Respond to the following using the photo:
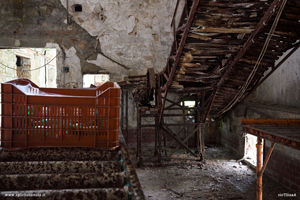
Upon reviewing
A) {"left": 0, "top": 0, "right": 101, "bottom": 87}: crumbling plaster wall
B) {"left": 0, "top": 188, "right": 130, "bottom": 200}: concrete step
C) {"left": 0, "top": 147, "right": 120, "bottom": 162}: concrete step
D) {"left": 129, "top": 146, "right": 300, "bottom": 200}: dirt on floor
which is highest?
{"left": 0, "top": 0, "right": 101, "bottom": 87}: crumbling plaster wall

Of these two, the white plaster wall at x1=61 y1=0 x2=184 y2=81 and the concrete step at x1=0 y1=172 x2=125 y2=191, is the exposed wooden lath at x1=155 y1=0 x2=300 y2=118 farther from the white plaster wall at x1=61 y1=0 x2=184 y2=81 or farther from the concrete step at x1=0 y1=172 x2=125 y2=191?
the concrete step at x1=0 y1=172 x2=125 y2=191

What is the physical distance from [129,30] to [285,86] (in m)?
6.87

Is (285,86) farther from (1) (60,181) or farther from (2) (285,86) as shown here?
(1) (60,181)

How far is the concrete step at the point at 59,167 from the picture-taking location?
9.11ft

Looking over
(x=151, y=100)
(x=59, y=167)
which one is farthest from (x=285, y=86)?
(x=59, y=167)

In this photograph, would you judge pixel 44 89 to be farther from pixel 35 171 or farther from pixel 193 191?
pixel 193 191

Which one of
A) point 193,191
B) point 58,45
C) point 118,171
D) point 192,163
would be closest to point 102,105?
point 118,171

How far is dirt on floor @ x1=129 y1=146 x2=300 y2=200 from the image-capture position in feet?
20.9

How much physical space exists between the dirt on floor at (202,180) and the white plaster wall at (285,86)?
104 inches

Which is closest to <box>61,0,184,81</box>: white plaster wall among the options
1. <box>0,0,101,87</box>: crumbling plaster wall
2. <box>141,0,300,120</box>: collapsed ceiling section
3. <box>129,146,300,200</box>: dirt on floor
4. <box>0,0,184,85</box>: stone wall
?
<box>0,0,184,85</box>: stone wall

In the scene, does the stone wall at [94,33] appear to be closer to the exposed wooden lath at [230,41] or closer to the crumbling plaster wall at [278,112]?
the exposed wooden lath at [230,41]

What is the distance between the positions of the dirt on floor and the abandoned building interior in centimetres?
5

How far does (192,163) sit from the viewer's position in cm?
855

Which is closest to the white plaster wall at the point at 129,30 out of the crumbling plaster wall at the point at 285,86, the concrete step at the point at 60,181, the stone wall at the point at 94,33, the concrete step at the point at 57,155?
the stone wall at the point at 94,33
